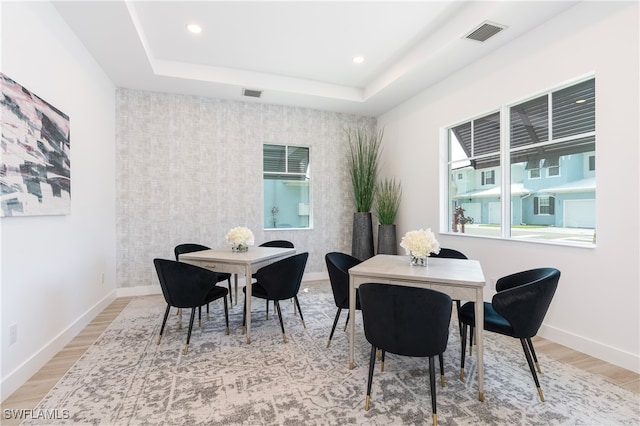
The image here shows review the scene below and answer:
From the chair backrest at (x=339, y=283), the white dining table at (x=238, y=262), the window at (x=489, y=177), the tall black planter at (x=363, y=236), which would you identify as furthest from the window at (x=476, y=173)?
the white dining table at (x=238, y=262)

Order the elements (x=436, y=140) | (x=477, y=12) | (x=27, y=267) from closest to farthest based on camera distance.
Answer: (x=27, y=267)
(x=477, y=12)
(x=436, y=140)

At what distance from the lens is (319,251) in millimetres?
5582

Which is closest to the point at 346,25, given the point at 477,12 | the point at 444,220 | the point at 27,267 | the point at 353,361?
the point at 477,12

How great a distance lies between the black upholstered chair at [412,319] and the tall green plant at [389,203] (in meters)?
3.46

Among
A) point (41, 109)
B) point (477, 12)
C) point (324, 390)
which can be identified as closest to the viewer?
point (324, 390)

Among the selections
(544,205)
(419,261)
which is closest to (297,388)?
(419,261)

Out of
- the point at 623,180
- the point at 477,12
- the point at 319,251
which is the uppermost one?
the point at 477,12

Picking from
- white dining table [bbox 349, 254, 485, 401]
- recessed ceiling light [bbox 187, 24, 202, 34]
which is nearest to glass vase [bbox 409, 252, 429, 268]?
white dining table [bbox 349, 254, 485, 401]

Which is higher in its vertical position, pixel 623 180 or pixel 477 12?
pixel 477 12

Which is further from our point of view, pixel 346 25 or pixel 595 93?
pixel 346 25

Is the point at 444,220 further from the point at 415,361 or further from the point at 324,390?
the point at 324,390

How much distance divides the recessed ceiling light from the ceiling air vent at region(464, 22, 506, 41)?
9.26 ft

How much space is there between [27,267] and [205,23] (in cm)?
277

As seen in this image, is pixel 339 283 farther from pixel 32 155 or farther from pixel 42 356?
pixel 32 155
